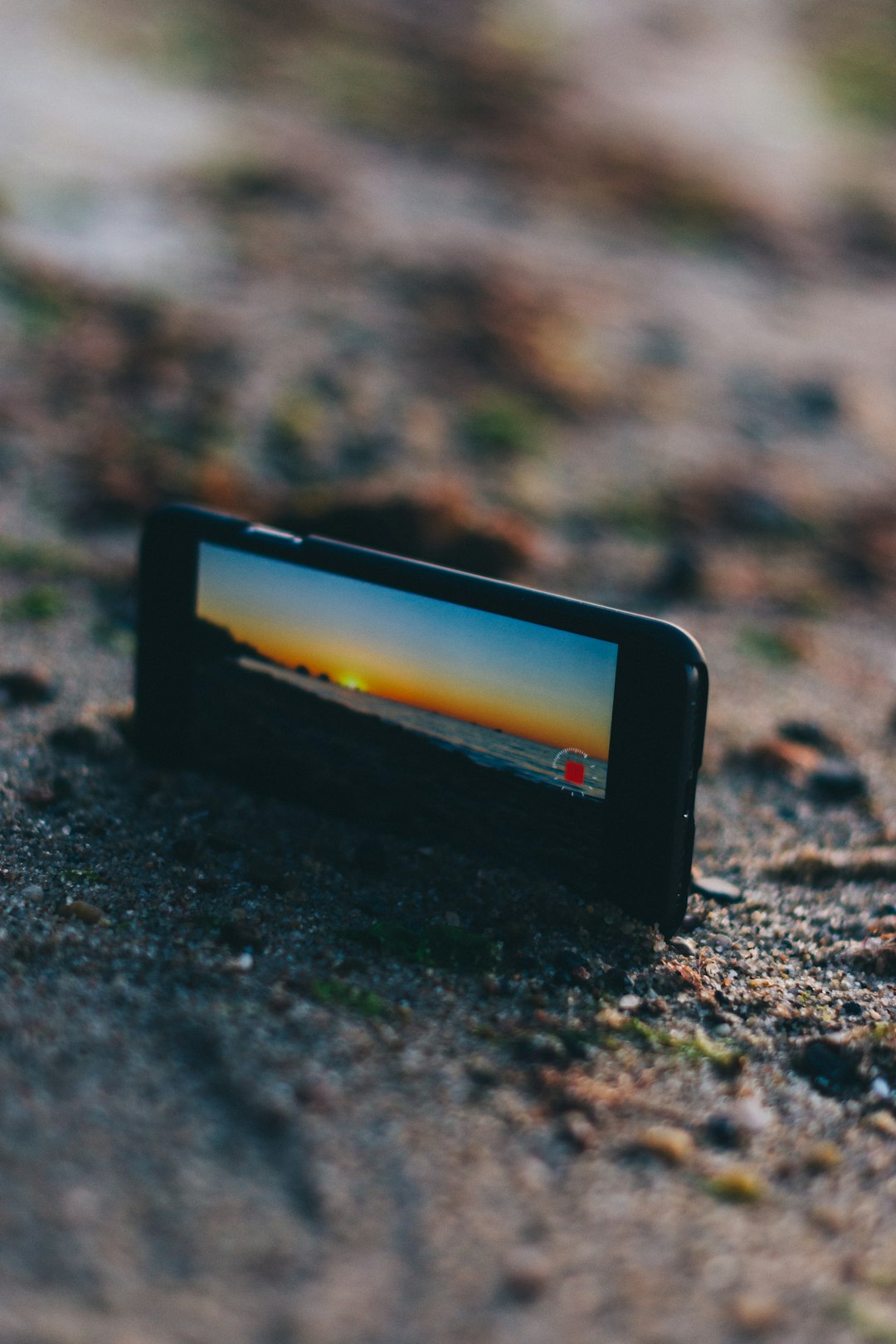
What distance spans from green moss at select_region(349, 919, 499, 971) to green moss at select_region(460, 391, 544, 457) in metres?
3.37

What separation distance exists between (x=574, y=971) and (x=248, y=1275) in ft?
3.05

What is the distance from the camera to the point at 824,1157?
1898 mm

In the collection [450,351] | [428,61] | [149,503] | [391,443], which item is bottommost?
[149,503]

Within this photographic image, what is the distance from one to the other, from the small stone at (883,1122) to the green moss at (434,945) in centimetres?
79

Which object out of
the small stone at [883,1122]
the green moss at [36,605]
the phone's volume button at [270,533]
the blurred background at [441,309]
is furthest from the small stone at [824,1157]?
the green moss at [36,605]

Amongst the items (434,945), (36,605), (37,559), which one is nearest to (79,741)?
(36,605)

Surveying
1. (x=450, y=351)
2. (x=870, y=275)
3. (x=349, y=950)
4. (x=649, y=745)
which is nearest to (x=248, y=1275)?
(x=349, y=950)

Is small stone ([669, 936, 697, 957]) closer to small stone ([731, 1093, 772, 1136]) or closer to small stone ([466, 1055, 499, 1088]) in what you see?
small stone ([731, 1093, 772, 1136])

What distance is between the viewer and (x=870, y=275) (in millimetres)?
8445

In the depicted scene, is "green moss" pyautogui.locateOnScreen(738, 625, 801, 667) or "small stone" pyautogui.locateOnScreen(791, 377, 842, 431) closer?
"green moss" pyautogui.locateOnScreen(738, 625, 801, 667)

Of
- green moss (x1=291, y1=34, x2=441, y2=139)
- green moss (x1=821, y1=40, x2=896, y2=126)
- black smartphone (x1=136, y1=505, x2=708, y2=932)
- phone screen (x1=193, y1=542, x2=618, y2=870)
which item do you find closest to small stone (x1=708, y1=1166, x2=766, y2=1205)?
black smartphone (x1=136, y1=505, x2=708, y2=932)

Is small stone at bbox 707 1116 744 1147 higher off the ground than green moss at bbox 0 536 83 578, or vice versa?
green moss at bbox 0 536 83 578

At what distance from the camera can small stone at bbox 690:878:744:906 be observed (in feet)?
8.75

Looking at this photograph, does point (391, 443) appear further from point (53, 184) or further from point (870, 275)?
point (870, 275)
